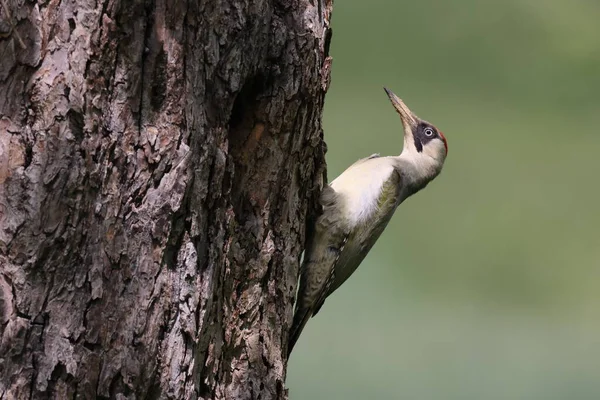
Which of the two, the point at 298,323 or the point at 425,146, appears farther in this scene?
the point at 425,146

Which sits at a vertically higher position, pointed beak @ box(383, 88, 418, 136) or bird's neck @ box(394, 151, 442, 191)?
pointed beak @ box(383, 88, 418, 136)

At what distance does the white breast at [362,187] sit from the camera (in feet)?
14.4

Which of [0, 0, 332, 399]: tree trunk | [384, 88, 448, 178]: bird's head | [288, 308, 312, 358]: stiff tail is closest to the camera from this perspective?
[0, 0, 332, 399]: tree trunk

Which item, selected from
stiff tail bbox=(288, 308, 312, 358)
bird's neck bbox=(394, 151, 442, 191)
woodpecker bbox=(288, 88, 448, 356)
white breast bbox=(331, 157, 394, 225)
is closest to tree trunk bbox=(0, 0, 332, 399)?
stiff tail bbox=(288, 308, 312, 358)

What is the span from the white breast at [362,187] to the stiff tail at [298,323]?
1.73 feet

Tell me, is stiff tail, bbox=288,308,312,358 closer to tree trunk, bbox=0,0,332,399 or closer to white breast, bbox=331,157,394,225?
white breast, bbox=331,157,394,225

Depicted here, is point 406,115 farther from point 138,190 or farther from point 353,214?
point 138,190

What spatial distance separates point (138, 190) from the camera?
104 inches

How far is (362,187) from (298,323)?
84 centimetres

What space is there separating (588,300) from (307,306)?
3.18m

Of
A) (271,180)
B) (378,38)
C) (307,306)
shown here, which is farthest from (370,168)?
(378,38)

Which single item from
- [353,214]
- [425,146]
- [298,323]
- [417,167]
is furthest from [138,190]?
[425,146]

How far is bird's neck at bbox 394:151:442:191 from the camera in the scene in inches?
193

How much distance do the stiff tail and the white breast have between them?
53cm
